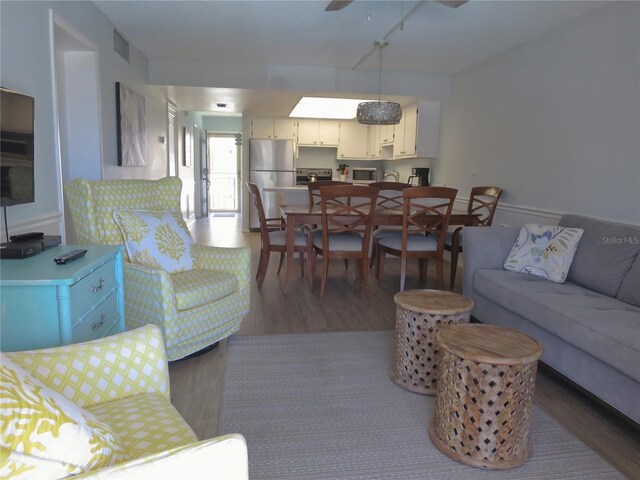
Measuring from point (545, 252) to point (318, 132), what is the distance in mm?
5878

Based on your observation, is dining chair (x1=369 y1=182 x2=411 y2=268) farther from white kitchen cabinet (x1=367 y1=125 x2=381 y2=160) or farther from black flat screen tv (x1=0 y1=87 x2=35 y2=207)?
black flat screen tv (x1=0 y1=87 x2=35 y2=207)

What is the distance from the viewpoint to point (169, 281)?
232 cm

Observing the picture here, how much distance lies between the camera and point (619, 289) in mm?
2521

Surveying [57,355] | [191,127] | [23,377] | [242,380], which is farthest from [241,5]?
[191,127]

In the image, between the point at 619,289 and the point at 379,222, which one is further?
the point at 379,222

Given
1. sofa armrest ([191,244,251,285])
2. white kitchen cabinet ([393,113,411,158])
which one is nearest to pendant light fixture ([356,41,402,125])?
white kitchen cabinet ([393,113,411,158])

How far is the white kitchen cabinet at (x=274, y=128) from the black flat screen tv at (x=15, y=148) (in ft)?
19.5

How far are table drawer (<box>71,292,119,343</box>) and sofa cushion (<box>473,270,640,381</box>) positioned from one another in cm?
214

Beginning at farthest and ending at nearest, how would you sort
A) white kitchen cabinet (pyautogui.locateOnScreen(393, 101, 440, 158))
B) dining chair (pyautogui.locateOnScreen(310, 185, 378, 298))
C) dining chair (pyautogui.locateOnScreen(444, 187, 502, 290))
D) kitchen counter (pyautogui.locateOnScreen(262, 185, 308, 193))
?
white kitchen cabinet (pyautogui.locateOnScreen(393, 101, 440, 158)) → kitchen counter (pyautogui.locateOnScreen(262, 185, 308, 193)) → dining chair (pyautogui.locateOnScreen(444, 187, 502, 290)) → dining chair (pyautogui.locateOnScreen(310, 185, 378, 298))

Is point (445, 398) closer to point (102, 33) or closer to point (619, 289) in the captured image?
point (619, 289)

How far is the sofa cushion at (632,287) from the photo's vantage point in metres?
2.40

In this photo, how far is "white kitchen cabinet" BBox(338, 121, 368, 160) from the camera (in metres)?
8.24

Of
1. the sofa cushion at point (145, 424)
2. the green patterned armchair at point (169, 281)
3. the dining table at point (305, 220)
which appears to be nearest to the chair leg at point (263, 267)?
the dining table at point (305, 220)

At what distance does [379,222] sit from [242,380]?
2.04 metres
